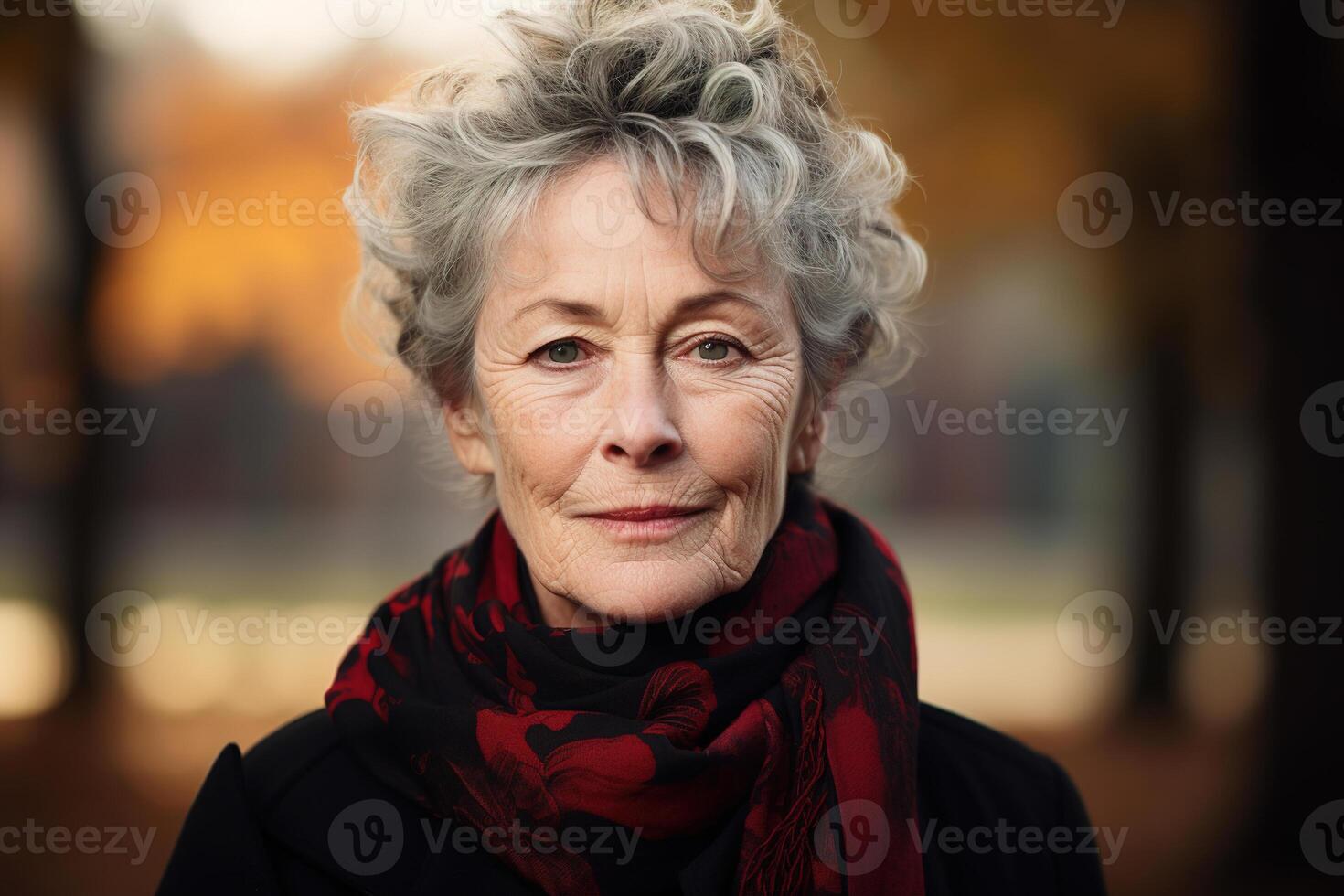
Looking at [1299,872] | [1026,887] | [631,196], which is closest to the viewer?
[631,196]

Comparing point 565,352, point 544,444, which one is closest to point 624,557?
point 544,444

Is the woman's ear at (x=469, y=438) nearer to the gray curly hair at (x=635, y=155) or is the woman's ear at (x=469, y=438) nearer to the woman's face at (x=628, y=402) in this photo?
the gray curly hair at (x=635, y=155)

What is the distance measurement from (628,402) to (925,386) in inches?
204

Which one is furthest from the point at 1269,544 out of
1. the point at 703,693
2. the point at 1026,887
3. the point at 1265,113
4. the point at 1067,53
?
the point at 703,693

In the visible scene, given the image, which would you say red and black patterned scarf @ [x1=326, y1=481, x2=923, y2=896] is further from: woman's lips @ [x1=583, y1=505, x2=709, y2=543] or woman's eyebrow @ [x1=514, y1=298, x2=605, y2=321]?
woman's eyebrow @ [x1=514, y1=298, x2=605, y2=321]

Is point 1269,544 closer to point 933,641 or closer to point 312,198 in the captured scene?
point 933,641

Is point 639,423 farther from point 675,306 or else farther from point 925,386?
point 925,386

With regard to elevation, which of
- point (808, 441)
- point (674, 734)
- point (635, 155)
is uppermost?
point (635, 155)

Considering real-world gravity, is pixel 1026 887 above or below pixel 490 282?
below

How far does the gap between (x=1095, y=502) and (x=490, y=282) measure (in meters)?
5.25

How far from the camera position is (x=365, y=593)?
21.4 ft

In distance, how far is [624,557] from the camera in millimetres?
1867

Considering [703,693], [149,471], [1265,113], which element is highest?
[1265,113]

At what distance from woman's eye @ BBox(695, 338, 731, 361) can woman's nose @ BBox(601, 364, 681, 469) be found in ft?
0.31
